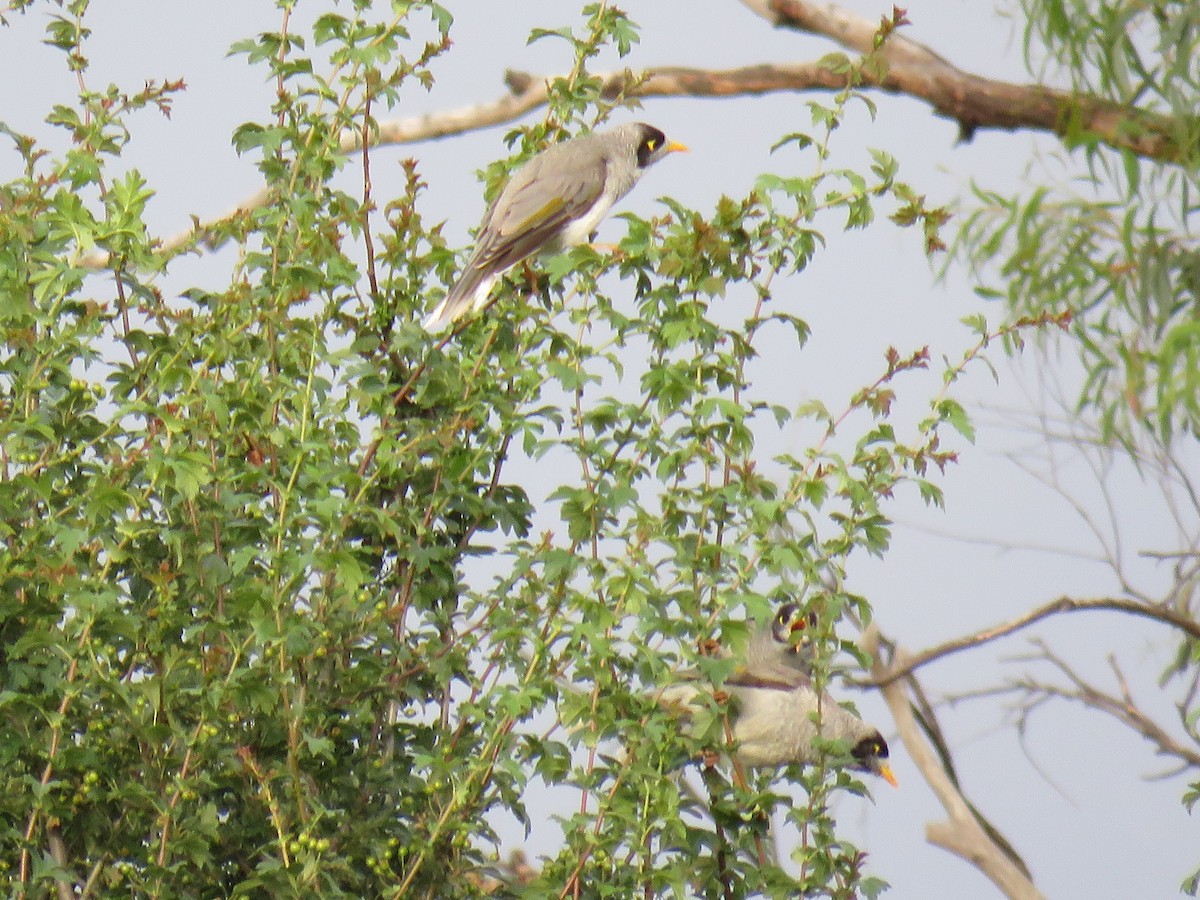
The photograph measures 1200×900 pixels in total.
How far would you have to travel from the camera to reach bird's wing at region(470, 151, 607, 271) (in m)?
2.61

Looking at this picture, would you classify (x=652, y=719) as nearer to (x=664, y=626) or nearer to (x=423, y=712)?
(x=664, y=626)

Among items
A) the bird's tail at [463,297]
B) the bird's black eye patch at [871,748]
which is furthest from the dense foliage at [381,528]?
the bird's black eye patch at [871,748]

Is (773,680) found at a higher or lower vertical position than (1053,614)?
lower

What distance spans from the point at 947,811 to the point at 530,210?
89.7 inches

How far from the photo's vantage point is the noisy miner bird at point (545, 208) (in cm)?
249

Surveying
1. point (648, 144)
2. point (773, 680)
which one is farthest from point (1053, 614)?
point (648, 144)

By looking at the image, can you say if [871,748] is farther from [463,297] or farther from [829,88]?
[829,88]

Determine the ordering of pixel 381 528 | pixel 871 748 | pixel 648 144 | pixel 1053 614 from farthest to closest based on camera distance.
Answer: pixel 648 144
pixel 1053 614
pixel 871 748
pixel 381 528

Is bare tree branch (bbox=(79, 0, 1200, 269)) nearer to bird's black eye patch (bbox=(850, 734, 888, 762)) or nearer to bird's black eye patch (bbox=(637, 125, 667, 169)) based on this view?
bird's black eye patch (bbox=(637, 125, 667, 169))

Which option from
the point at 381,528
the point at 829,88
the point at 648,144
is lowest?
the point at 381,528

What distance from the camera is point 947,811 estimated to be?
4.17m

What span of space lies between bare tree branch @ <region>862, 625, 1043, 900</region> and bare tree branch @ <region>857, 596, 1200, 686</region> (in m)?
0.65

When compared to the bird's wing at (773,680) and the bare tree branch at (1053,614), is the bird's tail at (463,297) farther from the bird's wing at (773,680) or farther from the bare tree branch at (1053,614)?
the bare tree branch at (1053,614)

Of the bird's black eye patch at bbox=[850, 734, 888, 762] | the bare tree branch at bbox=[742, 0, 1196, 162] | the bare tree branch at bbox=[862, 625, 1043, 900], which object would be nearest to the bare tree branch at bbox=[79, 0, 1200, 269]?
the bare tree branch at bbox=[742, 0, 1196, 162]
